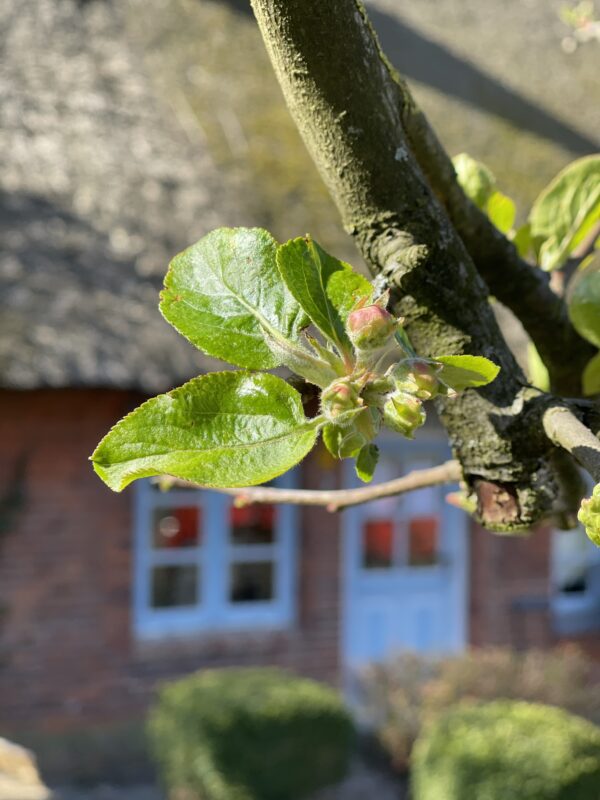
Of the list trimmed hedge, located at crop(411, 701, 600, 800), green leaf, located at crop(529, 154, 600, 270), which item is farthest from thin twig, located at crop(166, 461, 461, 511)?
trimmed hedge, located at crop(411, 701, 600, 800)

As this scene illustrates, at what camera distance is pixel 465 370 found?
1.61 ft

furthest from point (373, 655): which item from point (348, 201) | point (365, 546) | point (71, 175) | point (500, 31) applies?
point (348, 201)

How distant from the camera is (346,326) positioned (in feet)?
1.63

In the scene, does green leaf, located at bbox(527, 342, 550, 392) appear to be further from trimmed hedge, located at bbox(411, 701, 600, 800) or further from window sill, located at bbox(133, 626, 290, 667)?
window sill, located at bbox(133, 626, 290, 667)

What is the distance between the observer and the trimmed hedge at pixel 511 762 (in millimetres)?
4383

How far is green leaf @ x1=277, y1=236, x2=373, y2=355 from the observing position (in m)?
0.50

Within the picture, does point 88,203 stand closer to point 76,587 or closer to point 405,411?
point 76,587

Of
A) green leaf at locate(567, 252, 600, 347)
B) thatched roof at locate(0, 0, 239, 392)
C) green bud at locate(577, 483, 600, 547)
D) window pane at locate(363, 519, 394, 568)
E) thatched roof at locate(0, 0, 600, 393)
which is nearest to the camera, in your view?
green bud at locate(577, 483, 600, 547)

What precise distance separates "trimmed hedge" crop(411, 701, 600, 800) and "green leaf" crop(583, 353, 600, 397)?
4047 mm

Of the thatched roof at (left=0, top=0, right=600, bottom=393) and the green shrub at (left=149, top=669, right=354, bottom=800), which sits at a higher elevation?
the thatched roof at (left=0, top=0, right=600, bottom=393)

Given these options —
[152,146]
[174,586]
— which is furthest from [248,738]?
[152,146]

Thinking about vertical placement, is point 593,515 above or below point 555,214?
below

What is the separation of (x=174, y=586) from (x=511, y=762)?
8.55ft

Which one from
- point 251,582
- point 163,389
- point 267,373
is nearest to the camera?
point 267,373
